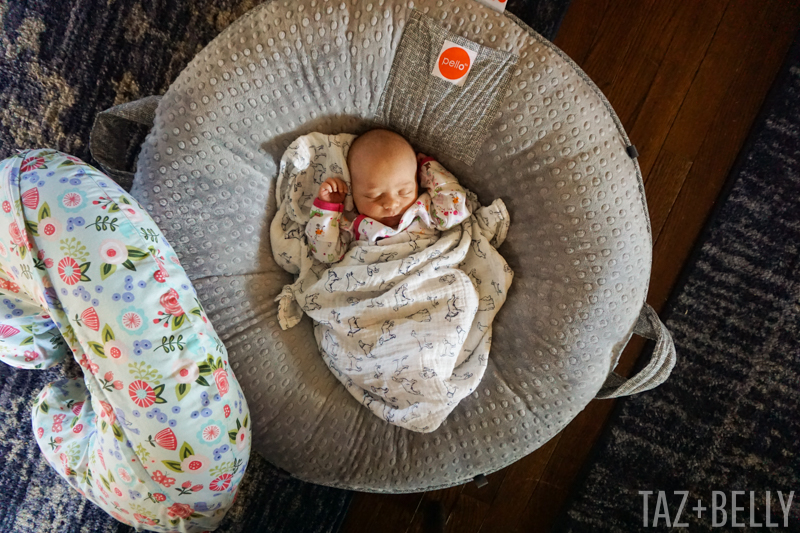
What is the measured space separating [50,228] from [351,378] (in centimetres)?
58

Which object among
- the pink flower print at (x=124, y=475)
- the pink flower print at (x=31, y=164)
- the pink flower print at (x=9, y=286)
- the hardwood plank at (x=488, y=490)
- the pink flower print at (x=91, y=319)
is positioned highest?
the pink flower print at (x=31, y=164)

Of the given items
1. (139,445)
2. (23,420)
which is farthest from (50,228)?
(23,420)

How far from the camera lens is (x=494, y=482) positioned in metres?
1.23

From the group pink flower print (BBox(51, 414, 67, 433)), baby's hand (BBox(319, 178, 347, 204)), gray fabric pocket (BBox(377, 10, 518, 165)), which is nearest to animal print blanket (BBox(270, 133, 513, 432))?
baby's hand (BBox(319, 178, 347, 204))

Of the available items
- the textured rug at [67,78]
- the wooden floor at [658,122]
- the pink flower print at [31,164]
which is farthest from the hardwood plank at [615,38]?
the pink flower print at [31,164]

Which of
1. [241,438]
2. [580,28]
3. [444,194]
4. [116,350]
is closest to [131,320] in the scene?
[116,350]

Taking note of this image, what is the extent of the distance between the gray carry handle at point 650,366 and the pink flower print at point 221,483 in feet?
2.32

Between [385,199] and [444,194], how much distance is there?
119mm

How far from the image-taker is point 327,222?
1.01 metres

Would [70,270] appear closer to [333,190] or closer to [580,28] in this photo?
[333,190]

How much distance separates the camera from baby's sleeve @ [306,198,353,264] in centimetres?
101

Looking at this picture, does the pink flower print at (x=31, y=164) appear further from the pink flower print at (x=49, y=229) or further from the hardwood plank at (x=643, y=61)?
the hardwood plank at (x=643, y=61)

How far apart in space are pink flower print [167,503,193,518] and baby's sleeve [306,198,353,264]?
20.0 inches

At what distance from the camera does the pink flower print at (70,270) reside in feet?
2.34
